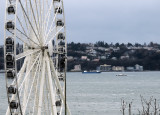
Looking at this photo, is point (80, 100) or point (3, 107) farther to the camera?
point (80, 100)

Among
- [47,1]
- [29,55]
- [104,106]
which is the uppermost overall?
[47,1]

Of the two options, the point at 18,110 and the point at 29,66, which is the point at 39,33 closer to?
the point at 29,66

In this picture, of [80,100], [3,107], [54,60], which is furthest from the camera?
[80,100]

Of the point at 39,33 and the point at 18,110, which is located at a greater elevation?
the point at 39,33

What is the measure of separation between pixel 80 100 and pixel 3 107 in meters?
16.9

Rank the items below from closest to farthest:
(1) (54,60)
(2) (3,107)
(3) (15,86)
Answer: (3) (15,86) → (1) (54,60) → (2) (3,107)

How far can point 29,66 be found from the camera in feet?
117

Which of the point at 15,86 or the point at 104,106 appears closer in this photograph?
the point at 15,86

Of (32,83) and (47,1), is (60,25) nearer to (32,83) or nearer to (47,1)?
(47,1)

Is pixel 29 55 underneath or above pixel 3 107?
above

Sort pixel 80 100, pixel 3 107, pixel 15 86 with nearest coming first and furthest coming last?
pixel 15 86, pixel 3 107, pixel 80 100

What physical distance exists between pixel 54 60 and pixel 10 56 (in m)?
5.27

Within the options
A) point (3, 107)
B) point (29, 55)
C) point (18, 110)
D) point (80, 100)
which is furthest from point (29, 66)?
point (80, 100)

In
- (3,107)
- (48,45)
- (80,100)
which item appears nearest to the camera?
(48,45)
